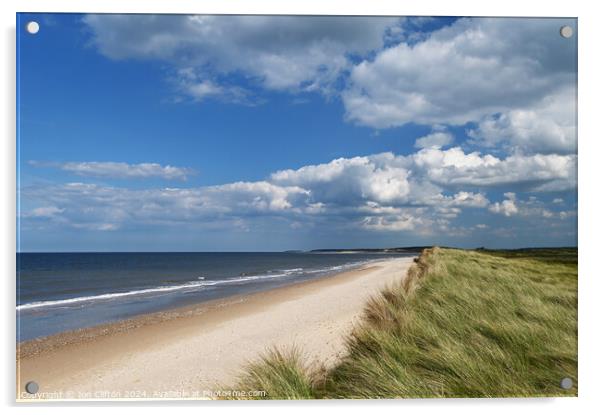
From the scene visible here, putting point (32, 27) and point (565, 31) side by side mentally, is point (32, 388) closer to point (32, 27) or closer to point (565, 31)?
point (32, 27)

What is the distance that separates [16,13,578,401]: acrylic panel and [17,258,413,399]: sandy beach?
43 millimetres

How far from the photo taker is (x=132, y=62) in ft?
15.5

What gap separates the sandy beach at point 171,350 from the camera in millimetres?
4344

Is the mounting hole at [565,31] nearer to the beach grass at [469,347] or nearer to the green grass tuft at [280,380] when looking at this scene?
the beach grass at [469,347]

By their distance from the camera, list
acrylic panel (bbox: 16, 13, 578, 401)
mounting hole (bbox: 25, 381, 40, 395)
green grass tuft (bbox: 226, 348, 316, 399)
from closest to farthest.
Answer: green grass tuft (bbox: 226, 348, 316, 399)
mounting hole (bbox: 25, 381, 40, 395)
acrylic panel (bbox: 16, 13, 578, 401)

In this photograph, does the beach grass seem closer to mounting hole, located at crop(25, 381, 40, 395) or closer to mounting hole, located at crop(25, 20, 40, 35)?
mounting hole, located at crop(25, 381, 40, 395)

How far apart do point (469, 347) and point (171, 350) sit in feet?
12.9

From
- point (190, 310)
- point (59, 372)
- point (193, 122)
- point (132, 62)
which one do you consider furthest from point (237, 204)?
point (190, 310)

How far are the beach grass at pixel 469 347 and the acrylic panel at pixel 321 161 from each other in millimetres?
22

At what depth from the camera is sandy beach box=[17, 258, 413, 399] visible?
14.3 feet

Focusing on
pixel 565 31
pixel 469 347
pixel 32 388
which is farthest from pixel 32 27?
pixel 565 31

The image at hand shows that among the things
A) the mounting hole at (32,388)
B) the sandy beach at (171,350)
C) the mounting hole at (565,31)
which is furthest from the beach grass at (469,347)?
the mounting hole at (565,31)

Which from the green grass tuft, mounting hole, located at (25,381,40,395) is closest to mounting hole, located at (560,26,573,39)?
the green grass tuft

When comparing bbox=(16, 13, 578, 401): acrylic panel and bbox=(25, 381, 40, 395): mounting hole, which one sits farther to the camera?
bbox=(16, 13, 578, 401): acrylic panel
